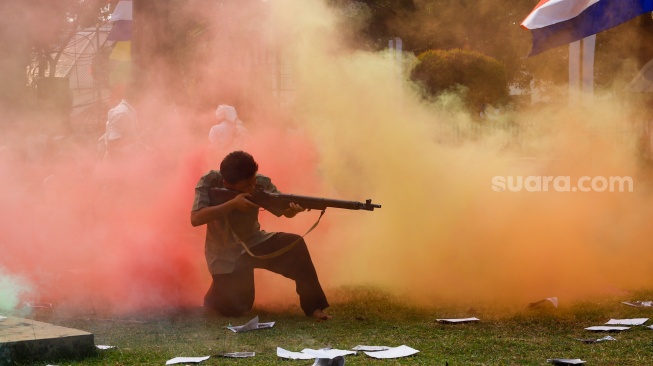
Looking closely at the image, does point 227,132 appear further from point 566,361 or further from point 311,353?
point 566,361

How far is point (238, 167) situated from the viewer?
23.6 ft

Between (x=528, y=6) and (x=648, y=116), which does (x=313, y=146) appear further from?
(x=528, y=6)

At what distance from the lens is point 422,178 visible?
9.27 meters

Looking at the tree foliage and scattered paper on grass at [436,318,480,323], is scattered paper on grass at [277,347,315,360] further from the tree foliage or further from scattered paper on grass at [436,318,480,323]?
the tree foliage

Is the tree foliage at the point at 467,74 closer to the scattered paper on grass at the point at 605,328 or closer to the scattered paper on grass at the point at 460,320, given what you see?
the scattered paper on grass at the point at 460,320

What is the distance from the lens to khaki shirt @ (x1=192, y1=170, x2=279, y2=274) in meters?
7.39

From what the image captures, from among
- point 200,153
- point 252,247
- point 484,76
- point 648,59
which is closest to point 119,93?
point 200,153

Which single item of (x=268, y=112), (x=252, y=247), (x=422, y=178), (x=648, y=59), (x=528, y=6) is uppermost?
(x=528, y=6)

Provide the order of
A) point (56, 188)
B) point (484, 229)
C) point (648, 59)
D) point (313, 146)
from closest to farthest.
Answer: point (484, 229)
point (313, 146)
point (56, 188)
point (648, 59)

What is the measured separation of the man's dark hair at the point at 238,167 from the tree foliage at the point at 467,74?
12683 mm

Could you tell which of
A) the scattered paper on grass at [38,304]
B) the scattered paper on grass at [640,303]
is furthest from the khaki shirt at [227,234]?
the scattered paper on grass at [640,303]

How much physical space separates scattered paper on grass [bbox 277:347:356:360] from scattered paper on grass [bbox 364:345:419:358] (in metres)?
0.14

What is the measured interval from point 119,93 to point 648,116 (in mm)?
8192

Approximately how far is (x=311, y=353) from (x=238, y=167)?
2.12 m
